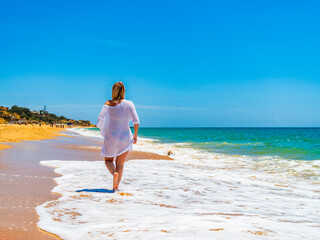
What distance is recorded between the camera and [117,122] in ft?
16.5

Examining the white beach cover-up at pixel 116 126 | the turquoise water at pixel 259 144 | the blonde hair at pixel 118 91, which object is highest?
the blonde hair at pixel 118 91

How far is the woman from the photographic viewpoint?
196 inches

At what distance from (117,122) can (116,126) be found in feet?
0.24

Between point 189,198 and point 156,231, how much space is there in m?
2.06

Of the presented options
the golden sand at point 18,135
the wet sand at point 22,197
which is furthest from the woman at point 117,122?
the golden sand at point 18,135

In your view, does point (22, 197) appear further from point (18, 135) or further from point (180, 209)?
point (18, 135)

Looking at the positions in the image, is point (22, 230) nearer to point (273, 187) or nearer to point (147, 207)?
point (147, 207)

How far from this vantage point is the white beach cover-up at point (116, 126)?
16.4 ft

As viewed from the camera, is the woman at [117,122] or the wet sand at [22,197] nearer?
the wet sand at [22,197]

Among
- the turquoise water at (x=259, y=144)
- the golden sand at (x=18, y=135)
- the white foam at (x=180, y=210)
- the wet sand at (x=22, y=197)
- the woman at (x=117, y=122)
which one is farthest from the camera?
the turquoise water at (x=259, y=144)

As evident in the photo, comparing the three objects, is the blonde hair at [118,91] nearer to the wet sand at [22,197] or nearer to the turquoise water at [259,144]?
the wet sand at [22,197]

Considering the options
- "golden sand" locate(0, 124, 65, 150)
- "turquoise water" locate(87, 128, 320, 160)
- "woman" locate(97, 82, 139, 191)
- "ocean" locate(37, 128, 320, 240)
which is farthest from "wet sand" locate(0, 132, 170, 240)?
"turquoise water" locate(87, 128, 320, 160)

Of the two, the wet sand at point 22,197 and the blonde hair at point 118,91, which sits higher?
the blonde hair at point 118,91

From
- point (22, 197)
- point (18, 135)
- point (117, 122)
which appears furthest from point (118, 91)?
point (18, 135)
